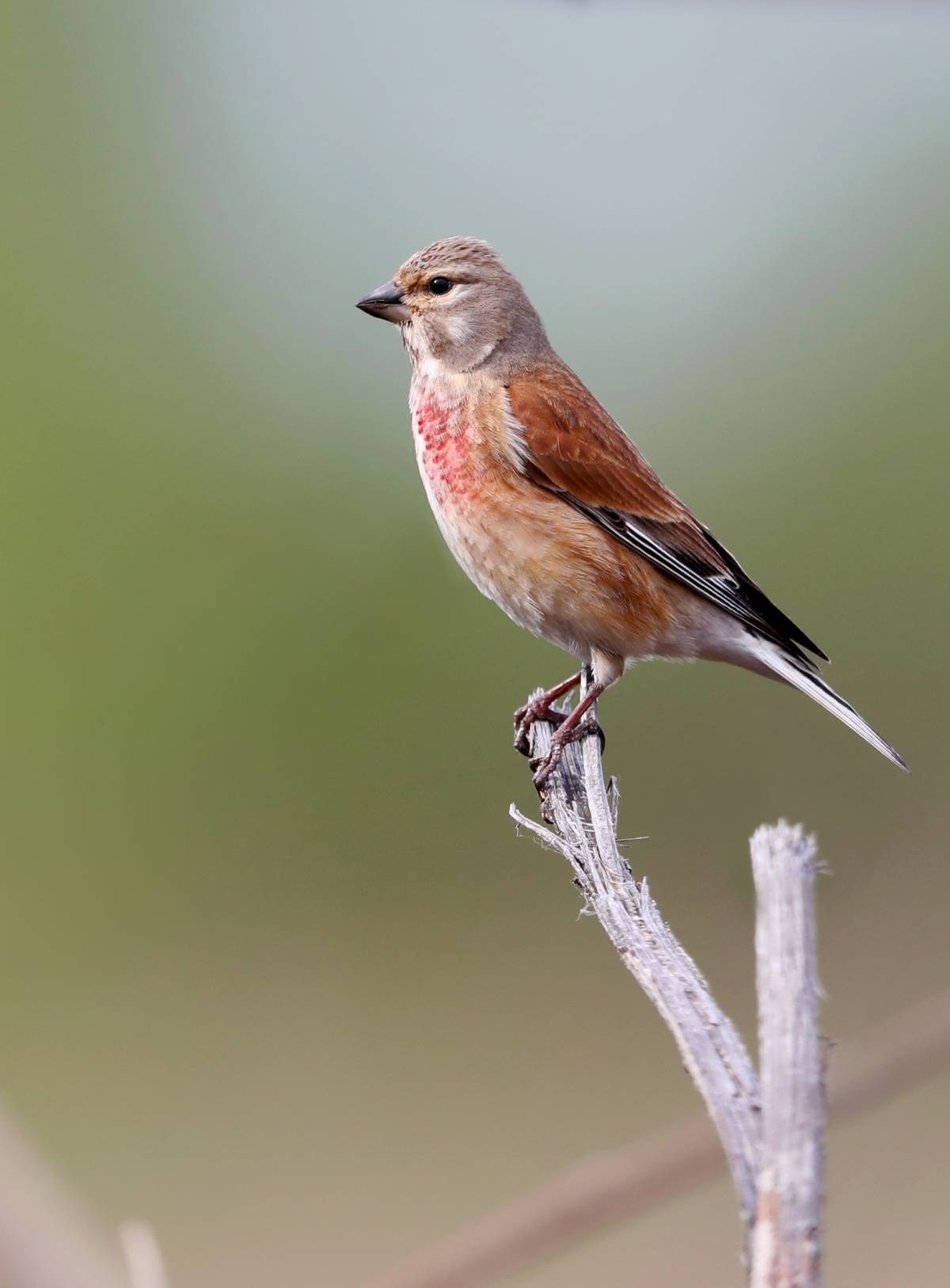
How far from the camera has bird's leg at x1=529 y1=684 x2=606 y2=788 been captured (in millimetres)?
3068

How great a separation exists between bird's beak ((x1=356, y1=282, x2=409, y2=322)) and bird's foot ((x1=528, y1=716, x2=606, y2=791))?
135 cm

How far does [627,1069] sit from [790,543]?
90.5 inches

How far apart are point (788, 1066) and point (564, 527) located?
2.52 m

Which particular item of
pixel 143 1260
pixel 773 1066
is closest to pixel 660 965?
pixel 773 1066

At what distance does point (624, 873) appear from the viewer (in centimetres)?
209

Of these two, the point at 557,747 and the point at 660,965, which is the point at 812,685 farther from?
the point at 660,965

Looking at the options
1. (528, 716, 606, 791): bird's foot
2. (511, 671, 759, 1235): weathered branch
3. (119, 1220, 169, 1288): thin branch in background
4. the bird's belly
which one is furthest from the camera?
the bird's belly

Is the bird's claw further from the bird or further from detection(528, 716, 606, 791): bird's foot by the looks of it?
detection(528, 716, 606, 791): bird's foot

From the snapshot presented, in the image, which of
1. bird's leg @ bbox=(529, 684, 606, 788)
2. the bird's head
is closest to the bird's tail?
bird's leg @ bbox=(529, 684, 606, 788)

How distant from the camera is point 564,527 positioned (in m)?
3.57

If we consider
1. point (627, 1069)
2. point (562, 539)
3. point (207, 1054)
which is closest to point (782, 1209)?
point (562, 539)

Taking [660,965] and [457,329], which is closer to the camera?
[660,965]

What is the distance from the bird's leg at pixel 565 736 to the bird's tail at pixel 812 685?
459 millimetres

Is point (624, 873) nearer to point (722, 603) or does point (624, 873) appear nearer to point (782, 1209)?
point (782, 1209)
